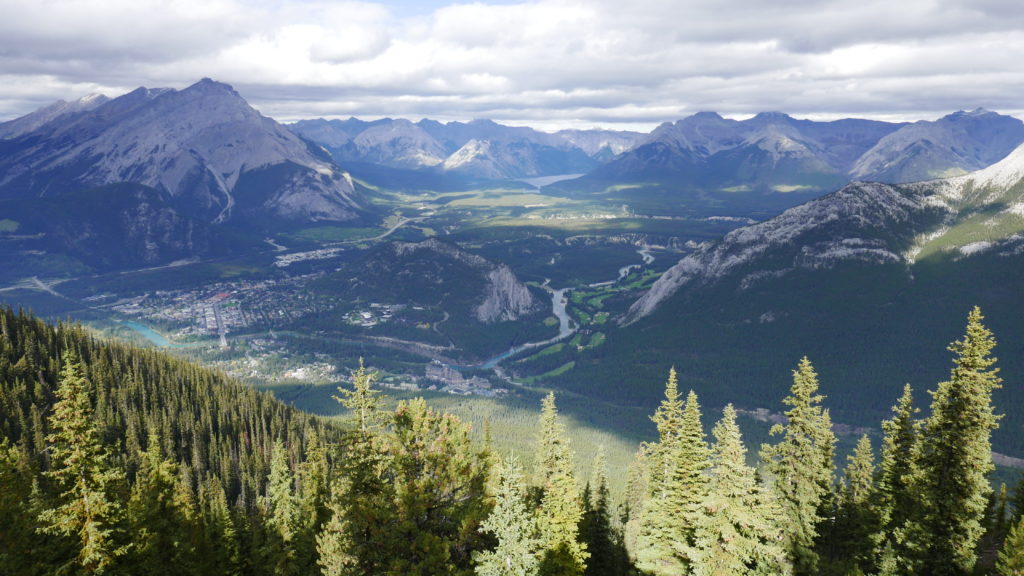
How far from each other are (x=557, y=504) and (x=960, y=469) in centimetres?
2662

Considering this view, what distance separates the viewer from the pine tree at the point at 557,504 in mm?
39031

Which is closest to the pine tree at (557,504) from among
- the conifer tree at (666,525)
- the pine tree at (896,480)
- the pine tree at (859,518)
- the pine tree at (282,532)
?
the conifer tree at (666,525)

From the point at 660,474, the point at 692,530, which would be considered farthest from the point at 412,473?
the point at 660,474

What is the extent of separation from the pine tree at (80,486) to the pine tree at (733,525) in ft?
111

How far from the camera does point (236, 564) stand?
58406mm

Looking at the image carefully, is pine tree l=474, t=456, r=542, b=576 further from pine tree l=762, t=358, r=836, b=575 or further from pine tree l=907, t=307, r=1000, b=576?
pine tree l=907, t=307, r=1000, b=576

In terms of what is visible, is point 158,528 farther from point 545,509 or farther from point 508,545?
point 508,545

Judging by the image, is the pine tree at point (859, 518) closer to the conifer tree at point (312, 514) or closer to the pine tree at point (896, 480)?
the pine tree at point (896, 480)

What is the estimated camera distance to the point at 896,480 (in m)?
52.5

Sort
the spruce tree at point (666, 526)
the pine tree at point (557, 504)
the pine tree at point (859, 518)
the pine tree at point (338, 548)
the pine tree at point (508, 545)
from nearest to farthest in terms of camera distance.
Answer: the pine tree at point (508, 545)
the pine tree at point (338, 548)
the spruce tree at point (666, 526)
the pine tree at point (557, 504)
the pine tree at point (859, 518)

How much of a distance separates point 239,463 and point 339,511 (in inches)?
3090

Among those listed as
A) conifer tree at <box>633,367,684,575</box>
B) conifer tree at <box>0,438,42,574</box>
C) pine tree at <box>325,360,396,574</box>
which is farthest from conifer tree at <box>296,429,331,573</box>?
conifer tree at <box>633,367,684,575</box>

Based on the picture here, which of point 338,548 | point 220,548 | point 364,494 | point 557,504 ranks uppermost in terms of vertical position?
point 364,494

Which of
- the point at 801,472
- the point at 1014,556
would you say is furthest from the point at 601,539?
the point at 1014,556
